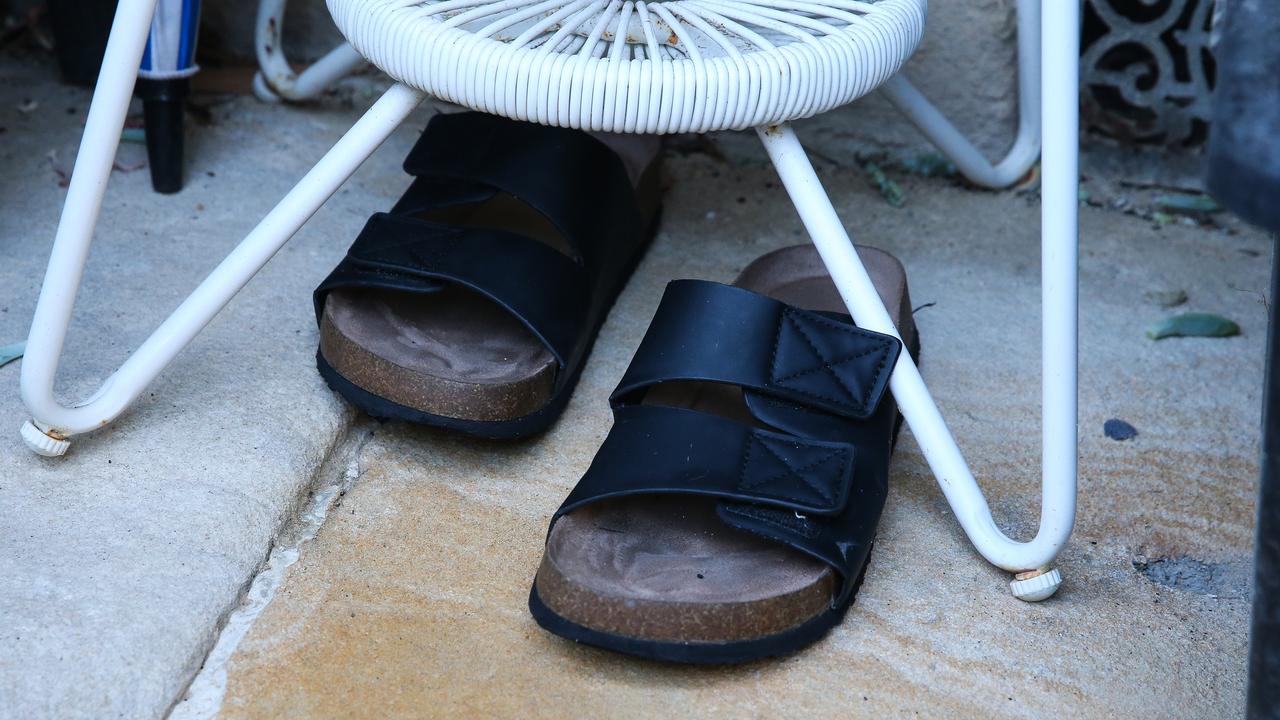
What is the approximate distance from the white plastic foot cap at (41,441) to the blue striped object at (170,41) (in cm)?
57

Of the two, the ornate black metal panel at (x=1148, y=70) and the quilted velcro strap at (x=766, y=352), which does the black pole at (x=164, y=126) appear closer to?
the quilted velcro strap at (x=766, y=352)

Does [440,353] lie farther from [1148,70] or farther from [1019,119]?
[1148,70]

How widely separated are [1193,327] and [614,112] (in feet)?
2.54

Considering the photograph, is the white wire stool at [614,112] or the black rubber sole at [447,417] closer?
the white wire stool at [614,112]

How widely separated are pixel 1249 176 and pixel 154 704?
2.33 ft

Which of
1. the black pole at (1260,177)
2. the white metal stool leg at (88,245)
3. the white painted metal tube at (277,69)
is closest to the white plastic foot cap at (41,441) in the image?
the white metal stool leg at (88,245)

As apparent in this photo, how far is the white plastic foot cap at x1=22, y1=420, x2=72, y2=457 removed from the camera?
93 centimetres

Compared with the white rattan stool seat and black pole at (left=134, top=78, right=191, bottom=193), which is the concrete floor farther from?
the white rattan stool seat

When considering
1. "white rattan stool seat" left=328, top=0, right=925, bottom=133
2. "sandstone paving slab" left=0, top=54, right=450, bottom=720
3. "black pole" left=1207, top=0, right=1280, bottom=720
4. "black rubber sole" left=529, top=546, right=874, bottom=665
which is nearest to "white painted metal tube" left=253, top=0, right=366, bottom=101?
"sandstone paving slab" left=0, top=54, right=450, bottom=720

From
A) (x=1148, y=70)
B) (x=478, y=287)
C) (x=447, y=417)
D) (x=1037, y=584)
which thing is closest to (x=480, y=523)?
(x=447, y=417)

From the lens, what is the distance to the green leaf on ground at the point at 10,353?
42.4 inches

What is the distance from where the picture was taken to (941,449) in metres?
0.90

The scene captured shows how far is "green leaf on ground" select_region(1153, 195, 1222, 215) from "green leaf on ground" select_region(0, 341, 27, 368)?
1367 millimetres

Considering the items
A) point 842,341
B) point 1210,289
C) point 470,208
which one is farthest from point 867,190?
point 842,341
